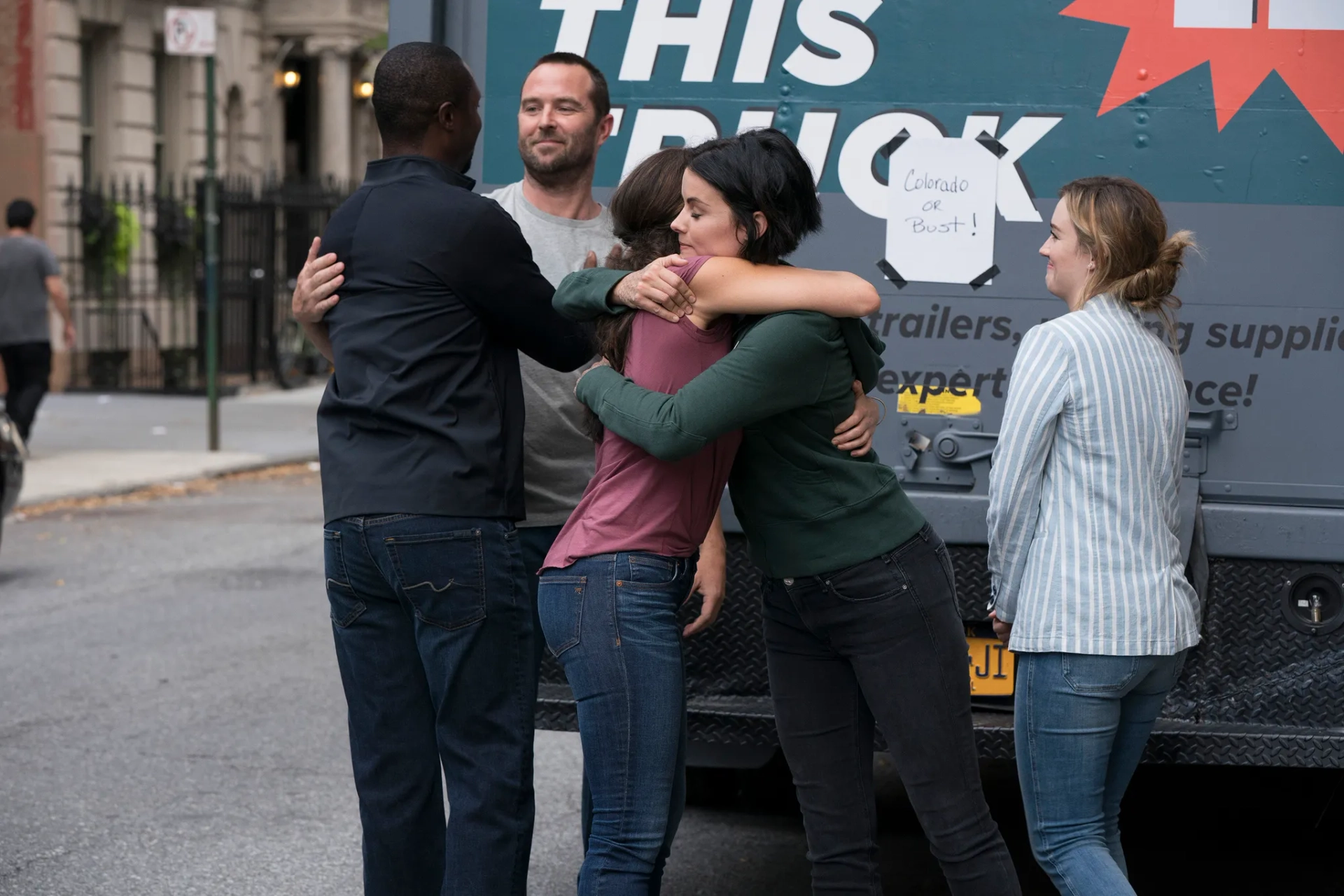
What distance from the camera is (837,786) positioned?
3.65 m

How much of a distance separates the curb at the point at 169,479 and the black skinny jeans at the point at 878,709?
9368 mm

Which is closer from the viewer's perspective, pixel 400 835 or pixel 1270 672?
pixel 400 835

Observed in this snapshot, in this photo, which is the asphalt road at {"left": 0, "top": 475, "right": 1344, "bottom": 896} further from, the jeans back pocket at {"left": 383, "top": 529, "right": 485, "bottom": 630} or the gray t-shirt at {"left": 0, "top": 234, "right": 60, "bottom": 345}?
the gray t-shirt at {"left": 0, "top": 234, "right": 60, "bottom": 345}

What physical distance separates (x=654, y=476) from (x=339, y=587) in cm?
74

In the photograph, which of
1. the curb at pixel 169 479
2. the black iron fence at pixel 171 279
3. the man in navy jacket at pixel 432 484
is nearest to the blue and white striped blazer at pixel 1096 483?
the man in navy jacket at pixel 432 484

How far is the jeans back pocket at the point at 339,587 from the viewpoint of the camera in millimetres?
3643

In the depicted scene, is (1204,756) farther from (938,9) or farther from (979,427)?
(938,9)

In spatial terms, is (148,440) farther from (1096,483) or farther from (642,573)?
(1096,483)

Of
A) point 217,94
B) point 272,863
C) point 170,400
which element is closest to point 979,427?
point 272,863

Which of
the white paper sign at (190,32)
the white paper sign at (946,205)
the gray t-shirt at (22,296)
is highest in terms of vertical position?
the white paper sign at (190,32)

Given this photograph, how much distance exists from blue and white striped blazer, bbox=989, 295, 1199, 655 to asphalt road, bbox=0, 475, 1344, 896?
1801 mm

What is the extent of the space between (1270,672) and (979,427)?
0.92 metres

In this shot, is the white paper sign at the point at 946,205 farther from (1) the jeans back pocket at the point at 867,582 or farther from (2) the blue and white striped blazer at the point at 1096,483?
(1) the jeans back pocket at the point at 867,582

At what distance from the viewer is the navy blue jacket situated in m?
3.55
